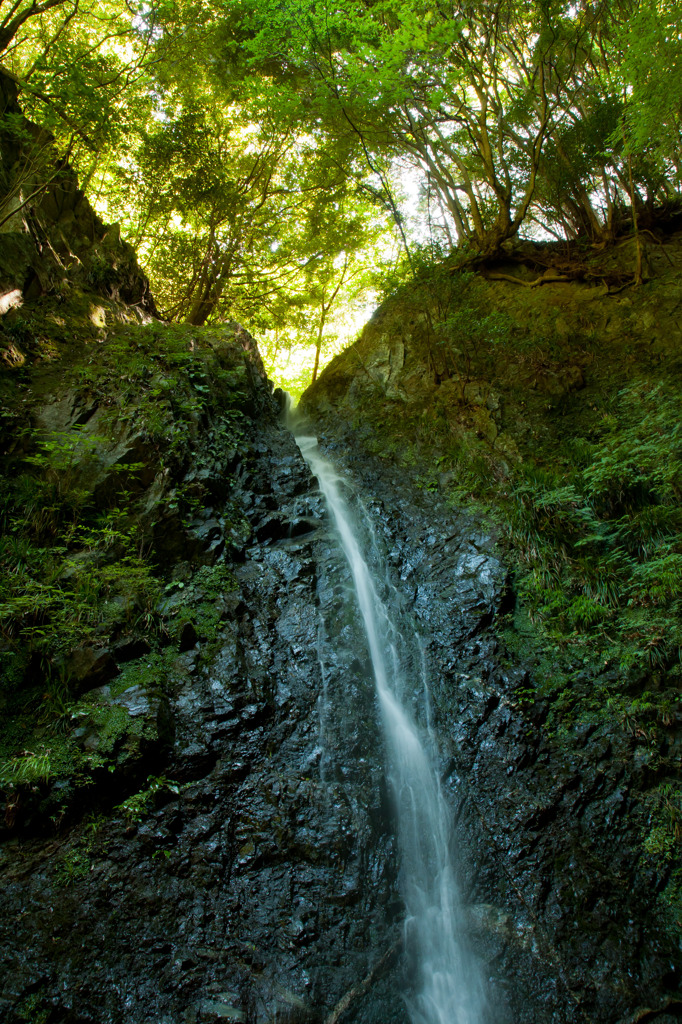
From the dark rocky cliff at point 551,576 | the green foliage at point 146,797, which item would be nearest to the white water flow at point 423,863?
the dark rocky cliff at point 551,576

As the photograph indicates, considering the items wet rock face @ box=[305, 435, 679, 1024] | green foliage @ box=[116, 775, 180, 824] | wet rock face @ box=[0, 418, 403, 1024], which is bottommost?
wet rock face @ box=[305, 435, 679, 1024]

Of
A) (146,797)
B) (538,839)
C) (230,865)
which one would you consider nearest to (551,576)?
(538,839)

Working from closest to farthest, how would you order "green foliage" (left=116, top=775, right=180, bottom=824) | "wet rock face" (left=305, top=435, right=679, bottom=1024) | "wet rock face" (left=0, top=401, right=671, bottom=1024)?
"wet rock face" (left=0, top=401, right=671, bottom=1024) → "wet rock face" (left=305, top=435, right=679, bottom=1024) → "green foliage" (left=116, top=775, right=180, bottom=824)

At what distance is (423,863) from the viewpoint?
461 cm

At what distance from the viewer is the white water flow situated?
3.93 meters

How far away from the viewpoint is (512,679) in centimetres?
567

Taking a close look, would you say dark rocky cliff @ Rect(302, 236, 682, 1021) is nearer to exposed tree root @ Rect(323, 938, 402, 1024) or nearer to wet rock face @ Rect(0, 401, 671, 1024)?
wet rock face @ Rect(0, 401, 671, 1024)

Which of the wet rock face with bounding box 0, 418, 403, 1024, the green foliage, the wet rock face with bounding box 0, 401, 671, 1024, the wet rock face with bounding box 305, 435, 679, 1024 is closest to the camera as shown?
the wet rock face with bounding box 0, 418, 403, 1024

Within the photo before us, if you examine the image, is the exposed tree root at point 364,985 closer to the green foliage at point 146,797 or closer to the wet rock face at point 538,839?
the wet rock face at point 538,839

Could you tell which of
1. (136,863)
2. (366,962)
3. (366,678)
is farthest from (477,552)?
(136,863)

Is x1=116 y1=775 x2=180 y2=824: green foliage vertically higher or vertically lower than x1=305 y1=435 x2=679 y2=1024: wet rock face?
higher

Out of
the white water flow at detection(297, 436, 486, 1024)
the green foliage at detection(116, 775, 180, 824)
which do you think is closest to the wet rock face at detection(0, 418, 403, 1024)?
the green foliage at detection(116, 775, 180, 824)

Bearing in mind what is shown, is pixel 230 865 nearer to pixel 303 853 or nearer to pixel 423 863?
pixel 303 853

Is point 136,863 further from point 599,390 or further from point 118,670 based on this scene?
point 599,390
